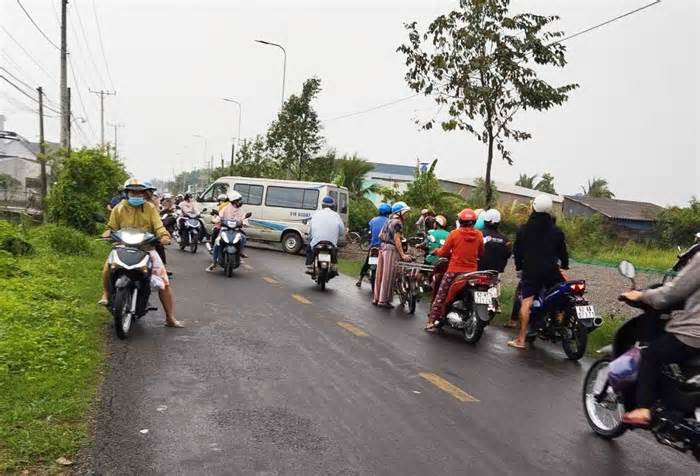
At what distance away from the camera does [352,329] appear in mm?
8883

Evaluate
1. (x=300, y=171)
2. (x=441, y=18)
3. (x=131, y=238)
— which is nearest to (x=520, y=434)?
(x=131, y=238)

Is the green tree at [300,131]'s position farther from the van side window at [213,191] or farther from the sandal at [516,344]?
the sandal at [516,344]

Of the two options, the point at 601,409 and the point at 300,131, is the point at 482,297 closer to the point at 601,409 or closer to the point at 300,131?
the point at 601,409

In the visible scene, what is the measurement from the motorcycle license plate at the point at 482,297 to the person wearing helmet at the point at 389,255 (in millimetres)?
2662

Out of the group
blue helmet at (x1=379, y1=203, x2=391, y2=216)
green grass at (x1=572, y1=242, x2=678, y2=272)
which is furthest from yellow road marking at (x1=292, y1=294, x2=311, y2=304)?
green grass at (x1=572, y1=242, x2=678, y2=272)

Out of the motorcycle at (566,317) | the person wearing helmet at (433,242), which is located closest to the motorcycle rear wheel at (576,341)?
the motorcycle at (566,317)

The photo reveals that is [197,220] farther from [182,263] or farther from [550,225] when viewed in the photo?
[550,225]

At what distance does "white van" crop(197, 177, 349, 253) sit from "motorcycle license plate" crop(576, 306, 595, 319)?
1542 cm

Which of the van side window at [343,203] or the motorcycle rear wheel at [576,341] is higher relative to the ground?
the van side window at [343,203]

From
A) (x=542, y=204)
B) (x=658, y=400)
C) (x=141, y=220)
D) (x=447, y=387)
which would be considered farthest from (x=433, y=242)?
(x=658, y=400)

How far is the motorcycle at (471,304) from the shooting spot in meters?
8.29

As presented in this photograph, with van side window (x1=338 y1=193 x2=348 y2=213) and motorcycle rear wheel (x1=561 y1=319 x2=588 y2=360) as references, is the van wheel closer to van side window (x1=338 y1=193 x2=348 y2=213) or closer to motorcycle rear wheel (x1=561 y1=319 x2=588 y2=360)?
van side window (x1=338 y1=193 x2=348 y2=213)

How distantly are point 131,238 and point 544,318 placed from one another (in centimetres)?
510

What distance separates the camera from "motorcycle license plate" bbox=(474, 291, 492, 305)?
8273 millimetres
